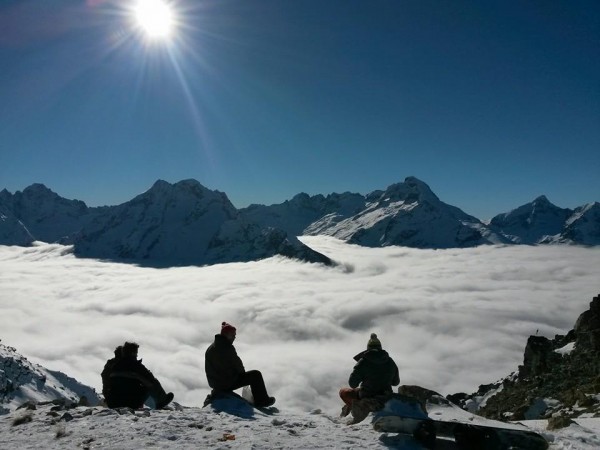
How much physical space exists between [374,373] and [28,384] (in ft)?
129

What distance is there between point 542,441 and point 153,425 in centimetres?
704

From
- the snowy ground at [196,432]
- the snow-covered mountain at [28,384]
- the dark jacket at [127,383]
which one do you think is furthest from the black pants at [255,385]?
the snow-covered mountain at [28,384]

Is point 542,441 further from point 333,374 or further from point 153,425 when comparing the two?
point 333,374

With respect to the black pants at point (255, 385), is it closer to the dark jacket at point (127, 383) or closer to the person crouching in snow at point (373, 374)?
the dark jacket at point (127, 383)

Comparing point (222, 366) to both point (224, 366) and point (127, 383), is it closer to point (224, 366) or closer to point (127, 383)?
point (224, 366)

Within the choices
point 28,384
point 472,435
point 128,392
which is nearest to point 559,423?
point 472,435

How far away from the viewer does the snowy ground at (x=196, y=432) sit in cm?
785

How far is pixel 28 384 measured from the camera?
39031mm

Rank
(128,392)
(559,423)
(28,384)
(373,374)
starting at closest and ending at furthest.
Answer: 1. (559,423)
2. (373,374)
3. (128,392)
4. (28,384)

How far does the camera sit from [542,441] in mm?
7660

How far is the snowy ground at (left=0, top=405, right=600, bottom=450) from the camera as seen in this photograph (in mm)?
7852

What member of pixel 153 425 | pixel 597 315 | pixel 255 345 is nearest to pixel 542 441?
pixel 153 425

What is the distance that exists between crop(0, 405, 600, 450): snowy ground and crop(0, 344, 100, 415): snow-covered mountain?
2810 cm

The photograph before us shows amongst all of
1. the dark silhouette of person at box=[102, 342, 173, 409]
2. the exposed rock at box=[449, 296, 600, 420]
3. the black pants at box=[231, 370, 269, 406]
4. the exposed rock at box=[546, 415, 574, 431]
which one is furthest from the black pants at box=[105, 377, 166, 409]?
the exposed rock at box=[449, 296, 600, 420]
